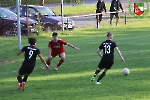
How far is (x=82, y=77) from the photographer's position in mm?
14336

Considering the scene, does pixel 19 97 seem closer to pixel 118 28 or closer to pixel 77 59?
pixel 77 59

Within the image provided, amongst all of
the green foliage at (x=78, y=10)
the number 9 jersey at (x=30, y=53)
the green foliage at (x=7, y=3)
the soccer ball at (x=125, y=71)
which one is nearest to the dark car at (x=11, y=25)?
the green foliage at (x=7, y=3)

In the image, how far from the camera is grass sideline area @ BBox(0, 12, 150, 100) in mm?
11844

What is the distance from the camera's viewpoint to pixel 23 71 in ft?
41.1

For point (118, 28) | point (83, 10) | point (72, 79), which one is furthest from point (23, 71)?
point (83, 10)

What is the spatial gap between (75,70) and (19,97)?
4261 mm

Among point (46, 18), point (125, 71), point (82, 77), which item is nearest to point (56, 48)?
point (82, 77)

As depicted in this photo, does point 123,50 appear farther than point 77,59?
Yes

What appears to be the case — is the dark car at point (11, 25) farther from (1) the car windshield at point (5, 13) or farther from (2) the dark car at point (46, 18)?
(2) the dark car at point (46, 18)

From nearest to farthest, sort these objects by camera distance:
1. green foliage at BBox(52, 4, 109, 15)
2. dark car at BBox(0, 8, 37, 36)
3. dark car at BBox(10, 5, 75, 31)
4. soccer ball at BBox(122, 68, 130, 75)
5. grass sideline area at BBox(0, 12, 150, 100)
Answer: grass sideline area at BBox(0, 12, 150, 100)
soccer ball at BBox(122, 68, 130, 75)
dark car at BBox(0, 8, 37, 36)
dark car at BBox(10, 5, 75, 31)
green foliage at BBox(52, 4, 109, 15)

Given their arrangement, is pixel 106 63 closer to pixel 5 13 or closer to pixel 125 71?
pixel 125 71

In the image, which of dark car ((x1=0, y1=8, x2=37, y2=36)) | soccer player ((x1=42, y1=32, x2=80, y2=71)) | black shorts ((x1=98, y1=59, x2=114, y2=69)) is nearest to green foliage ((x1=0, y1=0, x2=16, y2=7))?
dark car ((x1=0, y1=8, x2=37, y2=36))

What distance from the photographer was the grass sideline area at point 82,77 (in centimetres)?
1184

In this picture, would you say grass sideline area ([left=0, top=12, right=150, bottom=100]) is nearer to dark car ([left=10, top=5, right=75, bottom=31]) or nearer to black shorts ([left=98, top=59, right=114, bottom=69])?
black shorts ([left=98, top=59, right=114, bottom=69])
